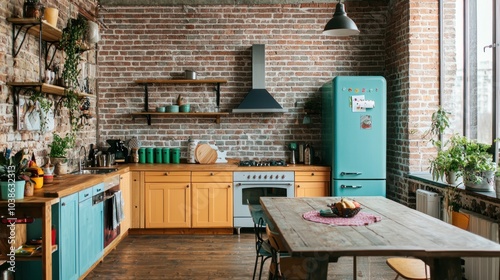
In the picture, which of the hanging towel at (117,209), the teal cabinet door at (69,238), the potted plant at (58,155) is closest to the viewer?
the teal cabinet door at (69,238)

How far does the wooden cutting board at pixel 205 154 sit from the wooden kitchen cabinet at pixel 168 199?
49 centimetres

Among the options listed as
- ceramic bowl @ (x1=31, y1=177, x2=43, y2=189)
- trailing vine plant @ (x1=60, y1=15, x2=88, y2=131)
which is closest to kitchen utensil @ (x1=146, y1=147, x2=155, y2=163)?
trailing vine plant @ (x1=60, y1=15, x2=88, y2=131)

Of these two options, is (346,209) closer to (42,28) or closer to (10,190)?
(10,190)

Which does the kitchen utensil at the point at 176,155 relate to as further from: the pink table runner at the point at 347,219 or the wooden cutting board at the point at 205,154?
the pink table runner at the point at 347,219

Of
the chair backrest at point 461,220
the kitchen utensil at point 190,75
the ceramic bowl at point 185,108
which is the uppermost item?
the kitchen utensil at point 190,75

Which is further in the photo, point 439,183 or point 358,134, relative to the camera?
point 358,134

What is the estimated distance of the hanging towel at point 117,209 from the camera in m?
4.98

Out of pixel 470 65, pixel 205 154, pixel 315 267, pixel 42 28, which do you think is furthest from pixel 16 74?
pixel 470 65

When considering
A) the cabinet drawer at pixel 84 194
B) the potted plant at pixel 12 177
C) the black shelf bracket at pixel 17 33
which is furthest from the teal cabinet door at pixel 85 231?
the black shelf bracket at pixel 17 33

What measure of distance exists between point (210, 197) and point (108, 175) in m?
1.52

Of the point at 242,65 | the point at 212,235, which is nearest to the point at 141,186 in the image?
the point at 212,235

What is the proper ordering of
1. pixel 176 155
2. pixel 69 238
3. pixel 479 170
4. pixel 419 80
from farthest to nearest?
pixel 176 155 → pixel 419 80 → pixel 479 170 → pixel 69 238

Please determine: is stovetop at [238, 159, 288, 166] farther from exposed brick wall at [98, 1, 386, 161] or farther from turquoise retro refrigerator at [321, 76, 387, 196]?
turquoise retro refrigerator at [321, 76, 387, 196]

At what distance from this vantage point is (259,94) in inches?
248
